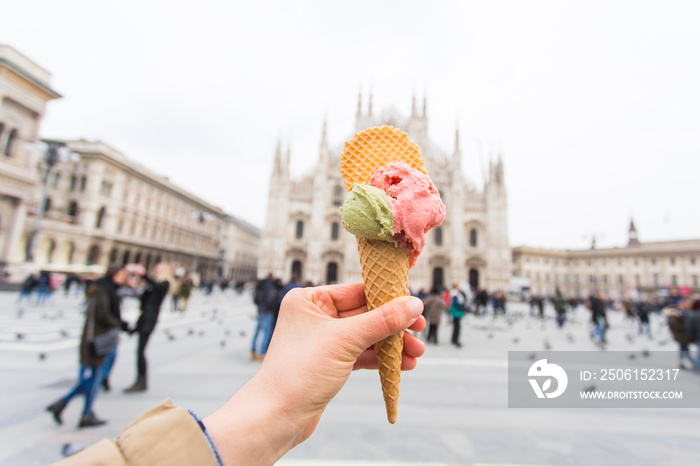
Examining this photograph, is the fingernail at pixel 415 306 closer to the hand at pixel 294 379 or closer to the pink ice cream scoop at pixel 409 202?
the hand at pixel 294 379

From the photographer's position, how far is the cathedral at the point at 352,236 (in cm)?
2770

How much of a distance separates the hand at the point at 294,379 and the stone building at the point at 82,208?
18.5 meters

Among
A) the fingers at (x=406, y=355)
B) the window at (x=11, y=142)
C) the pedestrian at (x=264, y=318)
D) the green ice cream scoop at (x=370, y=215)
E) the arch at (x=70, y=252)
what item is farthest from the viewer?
the arch at (x=70, y=252)

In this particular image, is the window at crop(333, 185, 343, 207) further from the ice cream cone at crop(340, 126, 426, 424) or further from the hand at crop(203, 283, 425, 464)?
the hand at crop(203, 283, 425, 464)

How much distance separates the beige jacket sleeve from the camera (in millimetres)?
684

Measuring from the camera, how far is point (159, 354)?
536 cm

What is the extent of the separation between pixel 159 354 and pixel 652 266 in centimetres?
5566

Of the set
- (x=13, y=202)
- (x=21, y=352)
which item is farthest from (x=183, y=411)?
(x=13, y=202)

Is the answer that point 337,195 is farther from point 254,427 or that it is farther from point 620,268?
point 620,268

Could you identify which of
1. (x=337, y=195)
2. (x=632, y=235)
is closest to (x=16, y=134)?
(x=337, y=195)

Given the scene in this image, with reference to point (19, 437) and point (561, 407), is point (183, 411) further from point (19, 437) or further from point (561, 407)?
point (561, 407)

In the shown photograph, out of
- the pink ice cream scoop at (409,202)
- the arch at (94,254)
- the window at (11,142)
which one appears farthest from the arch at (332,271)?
the pink ice cream scoop at (409,202)

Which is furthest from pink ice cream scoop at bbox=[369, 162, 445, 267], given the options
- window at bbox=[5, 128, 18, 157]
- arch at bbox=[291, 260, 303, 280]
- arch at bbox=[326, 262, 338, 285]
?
arch at bbox=[291, 260, 303, 280]

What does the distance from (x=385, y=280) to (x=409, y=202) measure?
1.42 feet
